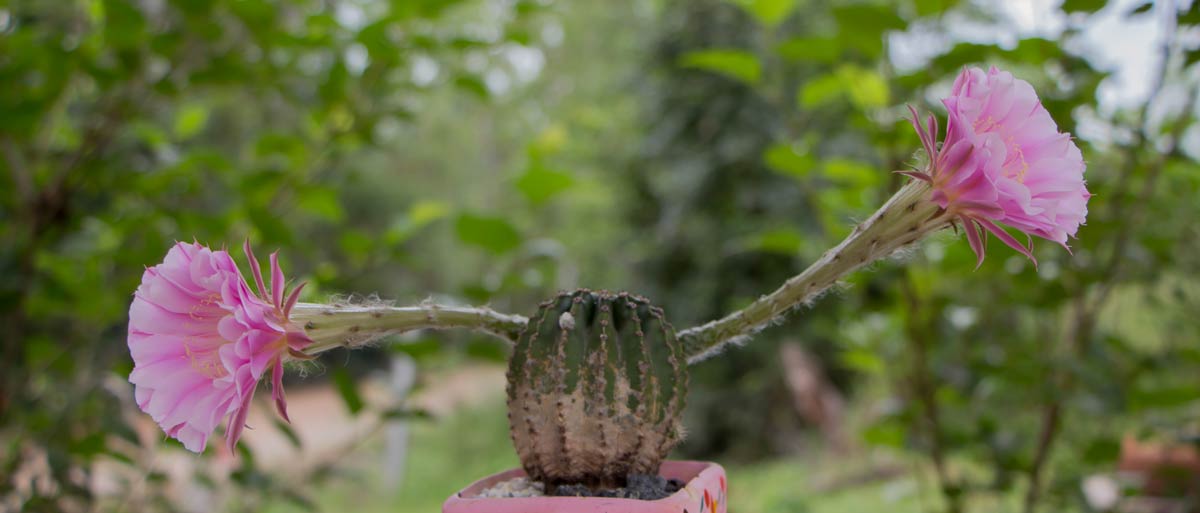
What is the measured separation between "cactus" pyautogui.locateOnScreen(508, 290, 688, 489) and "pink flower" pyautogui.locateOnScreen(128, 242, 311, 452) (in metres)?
0.15

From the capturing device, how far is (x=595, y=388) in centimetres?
54

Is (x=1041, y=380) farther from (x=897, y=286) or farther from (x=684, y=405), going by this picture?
(x=684, y=405)

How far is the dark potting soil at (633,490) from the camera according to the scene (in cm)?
55

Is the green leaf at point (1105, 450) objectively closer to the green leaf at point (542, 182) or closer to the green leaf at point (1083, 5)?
the green leaf at point (1083, 5)

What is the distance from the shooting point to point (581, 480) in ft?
1.86

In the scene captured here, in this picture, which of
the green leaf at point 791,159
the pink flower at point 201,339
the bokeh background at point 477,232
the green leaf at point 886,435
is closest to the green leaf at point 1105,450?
the bokeh background at point 477,232

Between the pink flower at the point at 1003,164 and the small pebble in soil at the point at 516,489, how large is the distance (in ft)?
1.08

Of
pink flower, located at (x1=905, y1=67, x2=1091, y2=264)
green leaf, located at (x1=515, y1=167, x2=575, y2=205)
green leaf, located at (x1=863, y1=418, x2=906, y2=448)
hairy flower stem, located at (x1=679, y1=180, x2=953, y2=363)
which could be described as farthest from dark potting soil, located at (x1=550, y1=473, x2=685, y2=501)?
green leaf, located at (x1=863, y1=418, x2=906, y2=448)

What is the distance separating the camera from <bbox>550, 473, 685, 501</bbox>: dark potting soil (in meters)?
0.55

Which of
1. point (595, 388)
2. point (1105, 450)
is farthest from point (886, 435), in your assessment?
point (595, 388)

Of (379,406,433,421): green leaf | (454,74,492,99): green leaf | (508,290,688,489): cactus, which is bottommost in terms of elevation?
(508,290,688,489): cactus

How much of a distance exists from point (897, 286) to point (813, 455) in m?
3.13

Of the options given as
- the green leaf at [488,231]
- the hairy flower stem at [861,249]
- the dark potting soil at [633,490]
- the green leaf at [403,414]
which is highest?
the green leaf at [488,231]

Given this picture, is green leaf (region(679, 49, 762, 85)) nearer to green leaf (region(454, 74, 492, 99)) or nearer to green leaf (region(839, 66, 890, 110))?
green leaf (region(839, 66, 890, 110))
